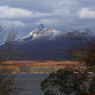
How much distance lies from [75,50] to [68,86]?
402cm

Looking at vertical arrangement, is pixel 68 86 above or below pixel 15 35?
below

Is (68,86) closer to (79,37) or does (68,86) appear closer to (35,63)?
(79,37)

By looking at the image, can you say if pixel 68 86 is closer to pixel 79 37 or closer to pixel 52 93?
pixel 52 93

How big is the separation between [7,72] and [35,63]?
157m

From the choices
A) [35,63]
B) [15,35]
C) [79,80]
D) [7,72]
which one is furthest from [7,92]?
[35,63]

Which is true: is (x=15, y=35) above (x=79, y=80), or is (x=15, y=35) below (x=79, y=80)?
above

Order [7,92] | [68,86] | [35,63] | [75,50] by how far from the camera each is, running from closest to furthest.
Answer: [7,92] → [75,50] → [68,86] → [35,63]

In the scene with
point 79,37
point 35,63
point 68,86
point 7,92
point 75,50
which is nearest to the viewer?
point 7,92

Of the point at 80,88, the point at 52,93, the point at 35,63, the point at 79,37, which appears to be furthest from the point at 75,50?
the point at 35,63

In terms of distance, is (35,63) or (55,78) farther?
(35,63)

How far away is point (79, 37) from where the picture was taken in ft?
76.8

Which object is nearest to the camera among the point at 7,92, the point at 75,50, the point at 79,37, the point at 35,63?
the point at 7,92

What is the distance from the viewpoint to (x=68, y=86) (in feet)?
87.4

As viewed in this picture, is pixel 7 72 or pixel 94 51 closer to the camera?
pixel 7 72
